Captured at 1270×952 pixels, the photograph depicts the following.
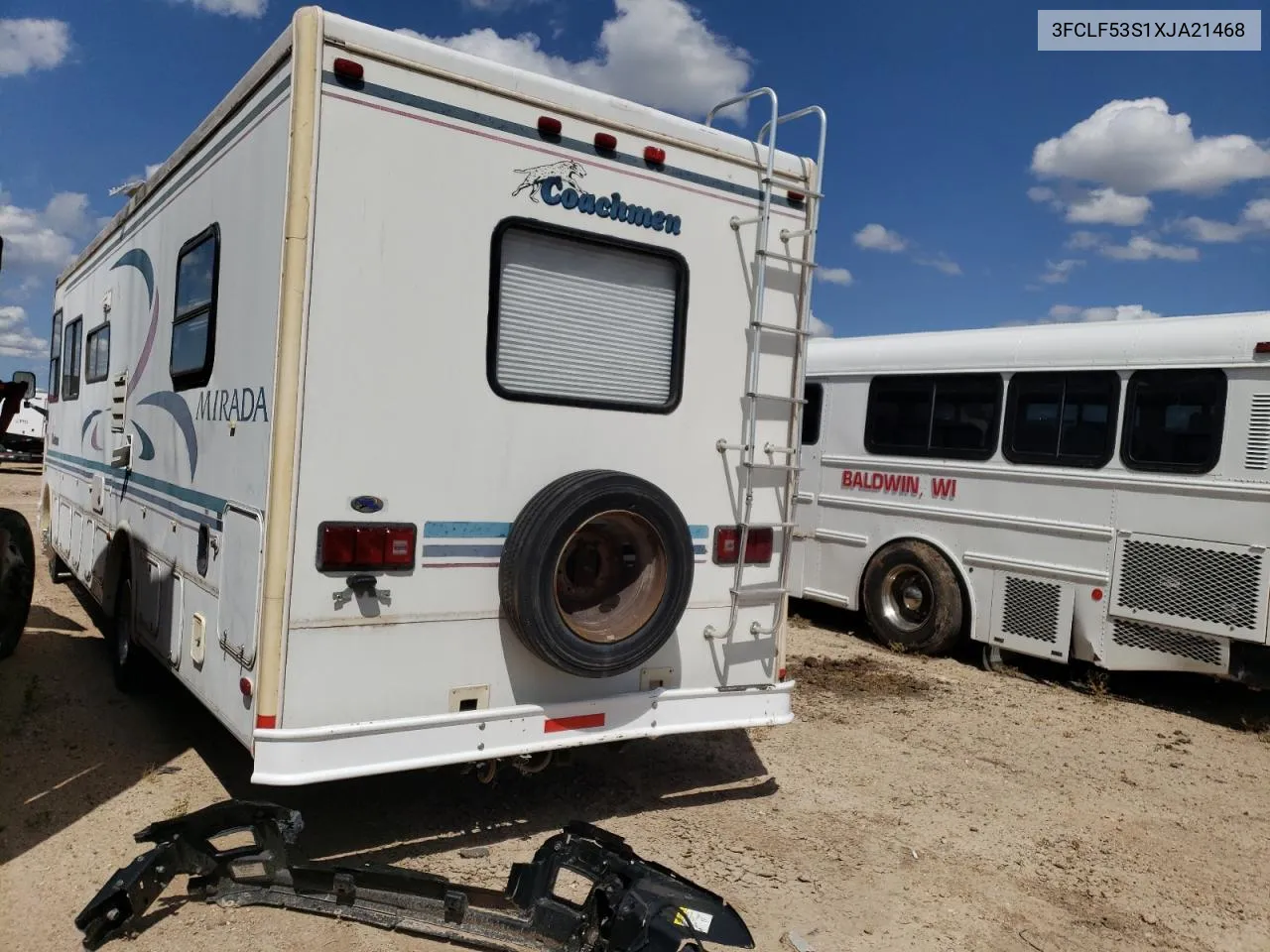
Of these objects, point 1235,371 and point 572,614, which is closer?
point 572,614

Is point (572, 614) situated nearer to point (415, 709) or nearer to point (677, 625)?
point (677, 625)

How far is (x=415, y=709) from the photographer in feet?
12.8

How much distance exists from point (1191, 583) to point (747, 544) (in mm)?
3742

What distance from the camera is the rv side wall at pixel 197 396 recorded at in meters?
3.81

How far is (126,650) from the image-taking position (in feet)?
19.4

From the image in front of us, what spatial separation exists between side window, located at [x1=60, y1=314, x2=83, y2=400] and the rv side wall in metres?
0.88

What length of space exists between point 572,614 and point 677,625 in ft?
1.67

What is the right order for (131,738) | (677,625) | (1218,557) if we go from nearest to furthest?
(677,625) → (131,738) → (1218,557)

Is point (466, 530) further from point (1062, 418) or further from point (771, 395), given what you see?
point (1062, 418)

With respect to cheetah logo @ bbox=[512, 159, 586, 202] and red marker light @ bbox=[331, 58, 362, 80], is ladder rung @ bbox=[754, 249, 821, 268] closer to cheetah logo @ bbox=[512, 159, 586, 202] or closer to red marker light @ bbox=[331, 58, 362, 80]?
cheetah logo @ bbox=[512, 159, 586, 202]

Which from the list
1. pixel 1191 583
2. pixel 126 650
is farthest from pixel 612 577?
pixel 1191 583

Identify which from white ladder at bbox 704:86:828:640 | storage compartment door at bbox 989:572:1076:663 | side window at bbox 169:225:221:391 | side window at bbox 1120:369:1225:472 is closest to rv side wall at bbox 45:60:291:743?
side window at bbox 169:225:221:391

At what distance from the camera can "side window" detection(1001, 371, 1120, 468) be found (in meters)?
7.34

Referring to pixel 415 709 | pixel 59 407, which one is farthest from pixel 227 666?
pixel 59 407
